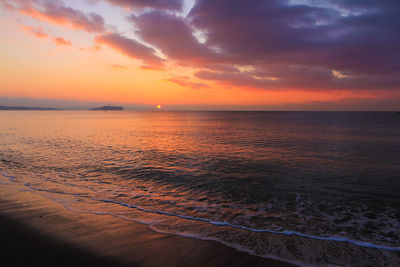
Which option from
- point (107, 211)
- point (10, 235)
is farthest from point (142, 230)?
point (10, 235)

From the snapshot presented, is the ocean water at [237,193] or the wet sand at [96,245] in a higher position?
the wet sand at [96,245]

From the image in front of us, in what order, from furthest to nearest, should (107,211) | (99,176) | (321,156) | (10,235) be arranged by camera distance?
(321,156) → (99,176) → (107,211) → (10,235)

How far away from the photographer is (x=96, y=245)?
6.01 m

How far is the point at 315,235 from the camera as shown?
710 centimetres

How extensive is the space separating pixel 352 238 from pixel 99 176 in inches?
537

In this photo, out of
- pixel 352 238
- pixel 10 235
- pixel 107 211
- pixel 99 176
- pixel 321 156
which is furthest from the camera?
pixel 321 156

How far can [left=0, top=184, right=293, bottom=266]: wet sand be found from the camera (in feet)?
17.5

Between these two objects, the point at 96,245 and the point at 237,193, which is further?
the point at 237,193

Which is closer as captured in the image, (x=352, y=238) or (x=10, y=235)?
(x=10, y=235)

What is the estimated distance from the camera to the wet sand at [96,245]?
5.33 meters

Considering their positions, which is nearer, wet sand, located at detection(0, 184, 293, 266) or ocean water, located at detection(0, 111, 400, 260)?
wet sand, located at detection(0, 184, 293, 266)

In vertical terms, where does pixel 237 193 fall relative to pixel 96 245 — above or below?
below

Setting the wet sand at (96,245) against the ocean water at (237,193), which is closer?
Answer: the wet sand at (96,245)

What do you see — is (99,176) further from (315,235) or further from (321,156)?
(321,156)
